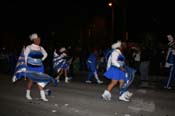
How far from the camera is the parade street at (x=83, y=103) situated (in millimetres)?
8242

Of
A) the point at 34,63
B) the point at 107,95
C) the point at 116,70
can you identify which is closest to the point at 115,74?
the point at 116,70


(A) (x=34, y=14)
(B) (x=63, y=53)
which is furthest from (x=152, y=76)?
(A) (x=34, y=14)

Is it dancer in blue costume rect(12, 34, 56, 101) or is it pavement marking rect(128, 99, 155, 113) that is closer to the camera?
pavement marking rect(128, 99, 155, 113)

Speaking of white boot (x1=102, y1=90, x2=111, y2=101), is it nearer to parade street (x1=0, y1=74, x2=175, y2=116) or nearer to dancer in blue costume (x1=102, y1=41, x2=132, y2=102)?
dancer in blue costume (x1=102, y1=41, x2=132, y2=102)

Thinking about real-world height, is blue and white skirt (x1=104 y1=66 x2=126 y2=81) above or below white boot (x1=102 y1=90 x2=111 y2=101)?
above

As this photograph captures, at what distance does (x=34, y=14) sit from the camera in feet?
118

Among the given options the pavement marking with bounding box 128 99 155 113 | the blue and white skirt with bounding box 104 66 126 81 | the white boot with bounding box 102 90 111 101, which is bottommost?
the pavement marking with bounding box 128 99 155 113

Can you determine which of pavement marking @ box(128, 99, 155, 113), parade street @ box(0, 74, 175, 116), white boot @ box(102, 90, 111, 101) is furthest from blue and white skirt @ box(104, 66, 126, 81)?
pavement marking @ box(128, 99, 155, 113)

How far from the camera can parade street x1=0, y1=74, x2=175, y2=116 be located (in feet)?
27.0

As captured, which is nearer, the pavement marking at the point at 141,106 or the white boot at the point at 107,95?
the pavement marking at the point at 141,106

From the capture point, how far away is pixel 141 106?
30.3ft

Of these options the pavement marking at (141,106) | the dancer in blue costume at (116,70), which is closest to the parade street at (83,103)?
the pavement marking at (141,106)

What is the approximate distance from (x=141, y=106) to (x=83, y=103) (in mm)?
1571

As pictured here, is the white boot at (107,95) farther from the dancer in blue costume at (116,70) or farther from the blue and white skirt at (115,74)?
the blue and white skirt at (115,74)
